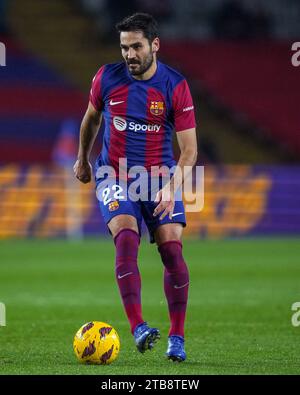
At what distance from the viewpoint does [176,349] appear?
7.18 metres

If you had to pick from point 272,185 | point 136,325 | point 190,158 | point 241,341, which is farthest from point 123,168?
point 272,185

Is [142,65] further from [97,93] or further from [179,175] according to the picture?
[179,175]

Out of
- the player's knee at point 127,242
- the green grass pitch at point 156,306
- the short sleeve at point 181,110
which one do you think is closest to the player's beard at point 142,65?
the short sleeve at point 181,110

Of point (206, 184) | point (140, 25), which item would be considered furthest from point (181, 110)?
point (206, 184)

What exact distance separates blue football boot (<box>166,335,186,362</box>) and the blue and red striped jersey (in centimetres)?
119

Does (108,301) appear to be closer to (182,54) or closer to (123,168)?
(123,168)

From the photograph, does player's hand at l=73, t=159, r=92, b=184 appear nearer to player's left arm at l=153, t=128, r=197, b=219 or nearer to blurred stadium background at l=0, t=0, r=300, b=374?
player's left arm at l=153, t=128, r=197, b=219

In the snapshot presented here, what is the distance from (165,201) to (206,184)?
14577mm

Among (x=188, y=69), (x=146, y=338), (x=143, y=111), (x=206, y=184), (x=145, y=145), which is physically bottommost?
(x=146, y=338)

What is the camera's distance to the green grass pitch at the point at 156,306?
7.14 meters

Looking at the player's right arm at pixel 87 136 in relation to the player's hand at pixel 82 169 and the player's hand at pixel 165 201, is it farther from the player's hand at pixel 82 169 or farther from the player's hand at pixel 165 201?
the player's hand at pixel 165 201

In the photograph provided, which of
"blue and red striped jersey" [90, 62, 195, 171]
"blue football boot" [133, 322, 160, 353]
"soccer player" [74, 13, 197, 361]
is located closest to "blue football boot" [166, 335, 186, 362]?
"soccer player" [74, 13, 197, 361]

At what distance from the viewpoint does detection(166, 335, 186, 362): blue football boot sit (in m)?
7.14

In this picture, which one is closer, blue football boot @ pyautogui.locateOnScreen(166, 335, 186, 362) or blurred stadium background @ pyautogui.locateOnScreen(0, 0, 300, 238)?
blue football boot @ pyautogui.locateOnScreen(166, 335, 186, 362)
